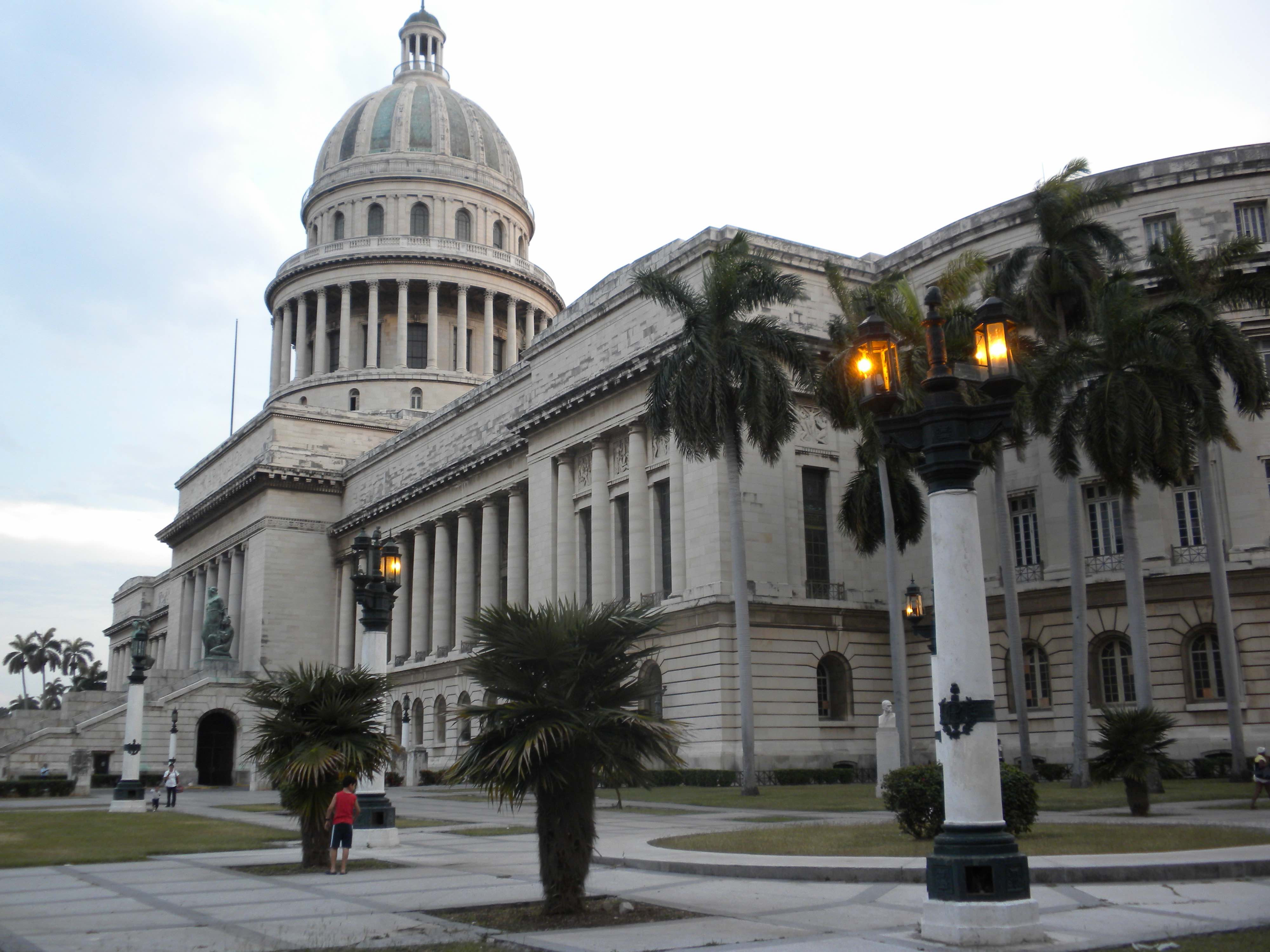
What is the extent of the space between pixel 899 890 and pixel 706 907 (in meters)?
2.56

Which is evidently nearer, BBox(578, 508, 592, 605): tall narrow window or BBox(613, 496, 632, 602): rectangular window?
BBox(613, 496, 632, 602): rectangular window

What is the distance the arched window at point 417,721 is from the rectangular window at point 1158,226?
43.5m

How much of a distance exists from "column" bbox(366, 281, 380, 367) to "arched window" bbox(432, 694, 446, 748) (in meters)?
33.6

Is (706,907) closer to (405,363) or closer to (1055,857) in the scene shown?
(1055,857)

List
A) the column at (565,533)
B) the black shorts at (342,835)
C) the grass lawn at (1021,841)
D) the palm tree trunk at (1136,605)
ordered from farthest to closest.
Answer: the column at (565,533)
the palm tree trunk at (1136,605)
the black shorts at (342,835)
the grass lawn at (1021,841)

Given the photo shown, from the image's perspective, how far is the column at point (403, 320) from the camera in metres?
91.1

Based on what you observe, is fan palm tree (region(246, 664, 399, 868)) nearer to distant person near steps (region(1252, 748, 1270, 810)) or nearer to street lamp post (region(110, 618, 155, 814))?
distant person near steps (region(1252, 748, 1270, 810))

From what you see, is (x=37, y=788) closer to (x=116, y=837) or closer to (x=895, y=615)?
(x=116, y=837)

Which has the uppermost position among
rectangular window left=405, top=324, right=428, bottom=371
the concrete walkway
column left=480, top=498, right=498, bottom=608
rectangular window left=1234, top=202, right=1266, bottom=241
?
rectangular window left=405, top=324, right=428, bottom=371

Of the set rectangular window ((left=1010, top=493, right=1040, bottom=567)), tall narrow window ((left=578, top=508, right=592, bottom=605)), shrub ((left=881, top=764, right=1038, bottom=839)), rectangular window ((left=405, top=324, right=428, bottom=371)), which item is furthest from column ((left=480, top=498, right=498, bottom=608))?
shrub ((left=881, top=764, right=1038, bottom=839))

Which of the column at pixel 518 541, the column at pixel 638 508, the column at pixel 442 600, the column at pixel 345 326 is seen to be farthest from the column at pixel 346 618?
the column at pixel 638 508

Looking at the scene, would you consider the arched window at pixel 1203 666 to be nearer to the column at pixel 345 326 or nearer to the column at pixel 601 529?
the column at pixel 601 529

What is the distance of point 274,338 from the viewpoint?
3905 inches

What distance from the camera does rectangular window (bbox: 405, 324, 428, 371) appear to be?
92.4m
